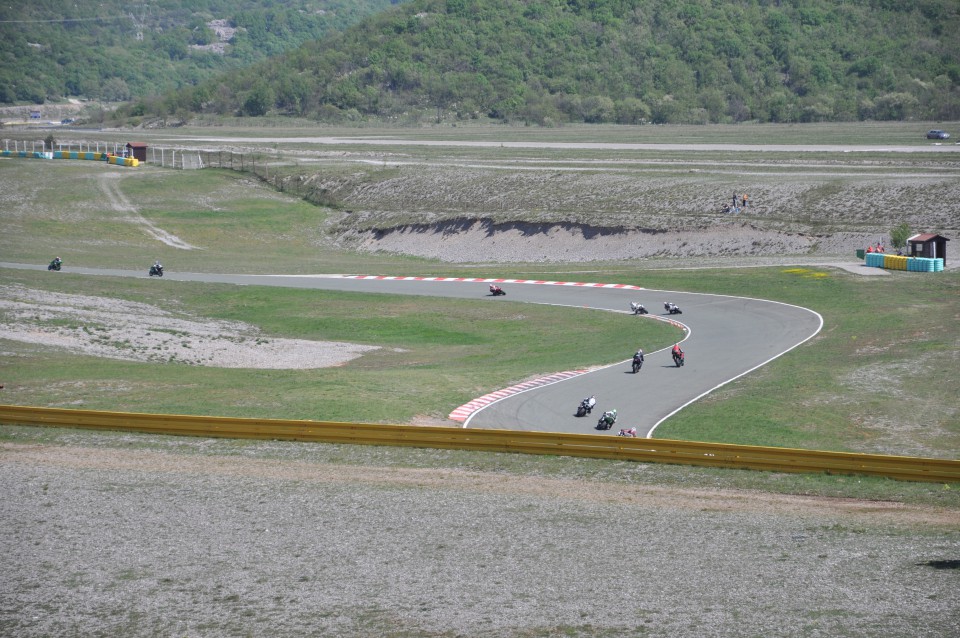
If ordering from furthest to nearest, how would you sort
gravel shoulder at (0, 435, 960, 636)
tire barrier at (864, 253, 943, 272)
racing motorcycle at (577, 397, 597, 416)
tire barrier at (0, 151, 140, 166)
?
tire barrier at (0, 151, 140, 166)
tire barrier at (864, 253, 943, 272)
racing motorcycle at (577, 397, 597, 416)
gravel shoulder at (0, 435, 960, 636)

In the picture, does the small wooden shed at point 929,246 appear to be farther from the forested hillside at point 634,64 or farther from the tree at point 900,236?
the forested hillside at point 634,64

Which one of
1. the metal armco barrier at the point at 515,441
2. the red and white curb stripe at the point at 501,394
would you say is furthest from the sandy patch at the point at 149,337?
the metal armco barrier at the point at 515,441

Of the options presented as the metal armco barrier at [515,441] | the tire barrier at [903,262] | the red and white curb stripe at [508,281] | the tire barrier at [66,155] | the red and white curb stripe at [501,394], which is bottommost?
the red and white curb stripe at [501,394]

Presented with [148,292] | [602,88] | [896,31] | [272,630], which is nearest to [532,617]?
[272,630]

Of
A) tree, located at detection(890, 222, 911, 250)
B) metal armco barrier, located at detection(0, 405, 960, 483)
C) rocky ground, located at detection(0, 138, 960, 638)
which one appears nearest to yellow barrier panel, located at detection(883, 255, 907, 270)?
tree, located at detection(890, 222, 911, 250)

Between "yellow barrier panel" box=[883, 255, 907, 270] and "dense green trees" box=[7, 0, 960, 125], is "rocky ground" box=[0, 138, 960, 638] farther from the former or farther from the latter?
"dense green trees" box=[7, 0, 960, 125]

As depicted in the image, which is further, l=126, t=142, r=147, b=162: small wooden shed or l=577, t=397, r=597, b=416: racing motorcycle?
l=126, t=142, r=147, b=162: small wooden shed
